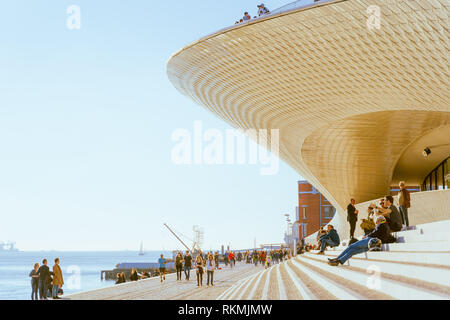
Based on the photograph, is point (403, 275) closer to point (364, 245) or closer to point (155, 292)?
point (364, 245)

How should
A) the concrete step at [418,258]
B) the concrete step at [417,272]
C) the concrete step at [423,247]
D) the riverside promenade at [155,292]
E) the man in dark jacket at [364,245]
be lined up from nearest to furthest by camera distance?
the concrete step at [417,272] → the concrete step at [418,258] → the concrete step at [423,247] → the man in dark jacket at [364,245] → the riverside promenade at [155,292]

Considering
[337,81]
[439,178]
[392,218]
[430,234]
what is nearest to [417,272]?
[430,234]

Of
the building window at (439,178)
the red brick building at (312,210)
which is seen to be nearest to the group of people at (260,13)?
the building window at (439,178)

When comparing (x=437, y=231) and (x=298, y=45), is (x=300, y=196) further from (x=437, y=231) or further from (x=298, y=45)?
(x=437, y=231)

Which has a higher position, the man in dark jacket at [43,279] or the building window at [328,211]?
the building window at [328,211]

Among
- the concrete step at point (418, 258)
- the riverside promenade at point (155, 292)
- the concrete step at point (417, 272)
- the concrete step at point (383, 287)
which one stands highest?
the concrete step at point (418, 258)

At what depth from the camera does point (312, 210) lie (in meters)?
87.5

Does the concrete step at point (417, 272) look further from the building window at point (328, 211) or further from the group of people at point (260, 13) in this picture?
the building window at point (328, 211)

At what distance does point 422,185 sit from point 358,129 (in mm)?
23334

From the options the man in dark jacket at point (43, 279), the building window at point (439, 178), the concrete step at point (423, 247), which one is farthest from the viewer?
the building window at point (439, 178)

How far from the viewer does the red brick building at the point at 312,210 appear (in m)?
87.0

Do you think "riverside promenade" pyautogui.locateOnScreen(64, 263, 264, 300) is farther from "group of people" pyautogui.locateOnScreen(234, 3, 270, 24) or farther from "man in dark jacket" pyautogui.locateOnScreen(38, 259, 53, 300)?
"group of people" pyautogui.locateOnScreen(234, 3, 270, 24)

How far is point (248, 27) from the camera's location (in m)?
19.8
